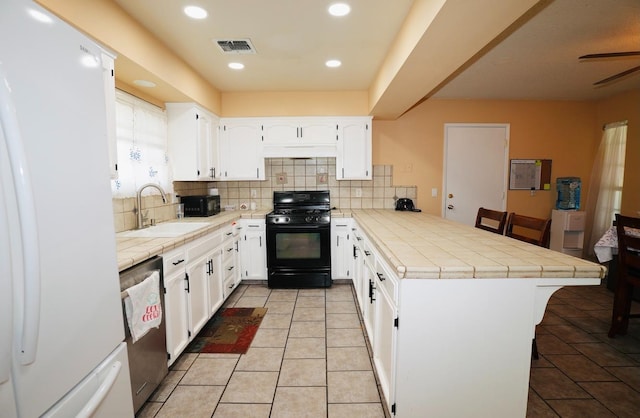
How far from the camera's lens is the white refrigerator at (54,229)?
0.73 meters

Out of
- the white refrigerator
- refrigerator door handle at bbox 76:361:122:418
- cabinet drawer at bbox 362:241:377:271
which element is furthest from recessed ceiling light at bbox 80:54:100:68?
cabinet drawer at bbox 362:241:377:271

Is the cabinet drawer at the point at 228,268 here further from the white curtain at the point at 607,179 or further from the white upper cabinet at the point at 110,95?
the white curtain at the point at 607,179

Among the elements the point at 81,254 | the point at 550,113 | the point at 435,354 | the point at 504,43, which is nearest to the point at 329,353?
the point at 435,354

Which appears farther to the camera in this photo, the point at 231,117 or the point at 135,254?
the point at 231,117

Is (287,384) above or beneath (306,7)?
beneath

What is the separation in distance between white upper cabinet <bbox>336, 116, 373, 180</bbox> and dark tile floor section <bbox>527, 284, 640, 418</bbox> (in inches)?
93.6

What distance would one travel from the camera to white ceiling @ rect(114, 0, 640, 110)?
6.31ft

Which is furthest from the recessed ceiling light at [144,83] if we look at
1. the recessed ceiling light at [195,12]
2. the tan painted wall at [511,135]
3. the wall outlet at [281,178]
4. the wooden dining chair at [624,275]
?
the wooden dining chair at [624,275]

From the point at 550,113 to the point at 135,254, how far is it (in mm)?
5002

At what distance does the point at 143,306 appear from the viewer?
1568 millimetres

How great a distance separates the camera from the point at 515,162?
406 cm

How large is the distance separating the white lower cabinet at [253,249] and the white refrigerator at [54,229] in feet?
7.79

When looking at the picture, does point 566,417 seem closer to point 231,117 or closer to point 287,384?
point 287,384

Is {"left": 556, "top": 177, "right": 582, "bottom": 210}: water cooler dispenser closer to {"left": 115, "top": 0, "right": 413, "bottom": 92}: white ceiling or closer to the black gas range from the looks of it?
{"left": 115, "top": 0, "right": 413, "bottom": 92}: white ceiling
